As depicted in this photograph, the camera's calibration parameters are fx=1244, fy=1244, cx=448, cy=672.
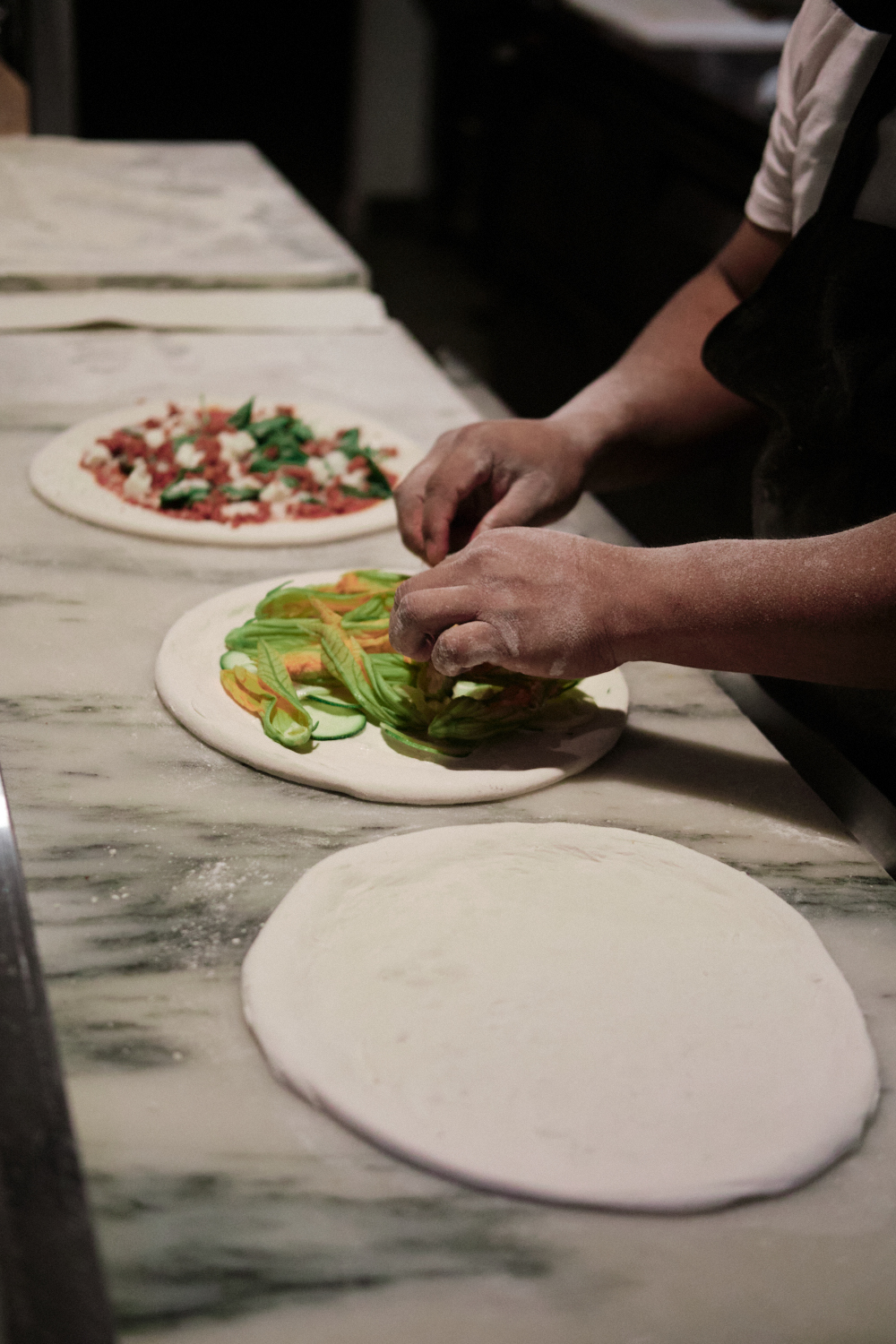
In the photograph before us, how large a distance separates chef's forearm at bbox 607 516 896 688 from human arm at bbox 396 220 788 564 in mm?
351

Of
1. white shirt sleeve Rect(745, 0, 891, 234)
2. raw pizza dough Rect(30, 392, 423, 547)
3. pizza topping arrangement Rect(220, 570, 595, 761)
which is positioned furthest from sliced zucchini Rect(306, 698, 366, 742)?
white shirt sleeve Rect(745, 0, 891, 234)

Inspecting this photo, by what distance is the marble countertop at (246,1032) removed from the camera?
777 mm

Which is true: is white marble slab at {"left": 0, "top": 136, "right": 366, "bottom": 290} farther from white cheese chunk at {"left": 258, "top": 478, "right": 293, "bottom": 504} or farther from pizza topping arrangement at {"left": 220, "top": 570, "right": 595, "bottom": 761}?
pizza topping arrangement at {"left": 220, "top": 570, "right": 595, "bottom": 761}

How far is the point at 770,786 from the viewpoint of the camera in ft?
4.40

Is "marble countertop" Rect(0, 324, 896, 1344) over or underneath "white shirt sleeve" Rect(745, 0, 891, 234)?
underneath

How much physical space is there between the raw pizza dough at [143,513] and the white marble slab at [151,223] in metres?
0.74

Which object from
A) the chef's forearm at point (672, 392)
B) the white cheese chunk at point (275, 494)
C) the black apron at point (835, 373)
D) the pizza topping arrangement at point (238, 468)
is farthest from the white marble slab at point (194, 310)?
the black apron at point (835, 373)

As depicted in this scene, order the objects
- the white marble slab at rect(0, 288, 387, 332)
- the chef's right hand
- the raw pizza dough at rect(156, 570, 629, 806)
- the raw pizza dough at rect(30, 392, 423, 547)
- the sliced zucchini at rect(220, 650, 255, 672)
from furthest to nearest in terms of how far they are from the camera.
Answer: the white marble slab at rect(0, 288, 387, 332) < the raw pizza dough at rect(30, 392, 423, 547) < the chef's right hand < the sliced zucchini at rect(220, 650, 255, 672) < the raw pizza dough at rect(156, 570, 629, 806)

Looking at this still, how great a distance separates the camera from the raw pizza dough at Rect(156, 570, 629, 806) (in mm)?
1255

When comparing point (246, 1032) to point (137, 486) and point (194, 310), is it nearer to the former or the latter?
point (137, 486)

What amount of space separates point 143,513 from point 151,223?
1430 millimetres

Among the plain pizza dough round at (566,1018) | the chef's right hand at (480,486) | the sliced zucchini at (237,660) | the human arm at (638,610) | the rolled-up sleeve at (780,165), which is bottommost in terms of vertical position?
the sliced zucchini at (237,660)

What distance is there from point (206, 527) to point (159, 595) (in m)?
0.18

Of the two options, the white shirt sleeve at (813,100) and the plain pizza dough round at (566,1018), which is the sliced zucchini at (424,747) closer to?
the plain pizza dough round at (566,1018)
